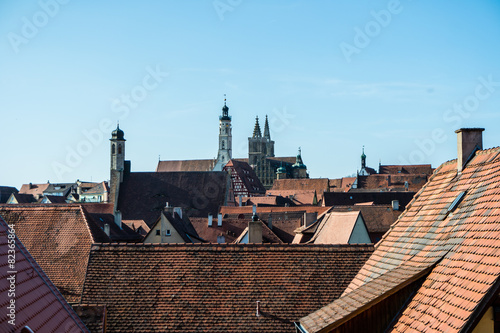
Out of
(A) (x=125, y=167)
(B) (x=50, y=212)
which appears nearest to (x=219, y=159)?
(A) (x=125, y=167)

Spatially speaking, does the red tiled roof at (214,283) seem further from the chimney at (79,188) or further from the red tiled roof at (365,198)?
the chimney at (79,188)

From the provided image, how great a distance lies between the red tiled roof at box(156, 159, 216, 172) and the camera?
136 metres

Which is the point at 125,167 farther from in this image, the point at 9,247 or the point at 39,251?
the point at 9,247

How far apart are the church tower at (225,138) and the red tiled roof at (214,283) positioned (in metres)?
131

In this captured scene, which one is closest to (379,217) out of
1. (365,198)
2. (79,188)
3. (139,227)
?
(139,227)

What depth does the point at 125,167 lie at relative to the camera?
238ft

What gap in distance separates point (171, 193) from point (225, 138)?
81650 mm

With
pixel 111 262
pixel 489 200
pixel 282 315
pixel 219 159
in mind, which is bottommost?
pixel 282 315

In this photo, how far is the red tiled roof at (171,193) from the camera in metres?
67.8

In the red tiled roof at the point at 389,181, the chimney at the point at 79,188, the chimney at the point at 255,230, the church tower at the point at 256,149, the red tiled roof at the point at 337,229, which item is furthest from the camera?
the church tower at the point at 256,149

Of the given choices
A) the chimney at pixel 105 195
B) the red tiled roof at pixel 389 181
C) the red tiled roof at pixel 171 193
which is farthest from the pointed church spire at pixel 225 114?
the red tiled roof at pixel 171 193

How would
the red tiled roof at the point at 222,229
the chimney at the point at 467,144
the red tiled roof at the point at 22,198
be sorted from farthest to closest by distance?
the red tiled roof at the point at 22,198, the red tiled roof at the point at 222,229, the chimney at the point at 467,144

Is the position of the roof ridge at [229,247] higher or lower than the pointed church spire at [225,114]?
lower

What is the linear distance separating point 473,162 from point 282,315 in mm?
4727
